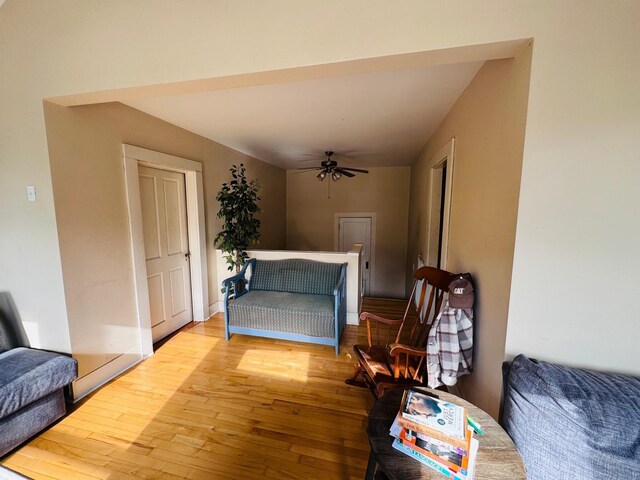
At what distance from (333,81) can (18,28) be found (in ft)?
7.09

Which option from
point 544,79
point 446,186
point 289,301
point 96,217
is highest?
point 544,79

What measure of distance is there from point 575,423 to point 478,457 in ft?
1.22

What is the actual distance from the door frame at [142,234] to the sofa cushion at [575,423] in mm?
2937

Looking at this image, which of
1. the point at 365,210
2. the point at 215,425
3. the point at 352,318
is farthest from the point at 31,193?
the point at 365,210

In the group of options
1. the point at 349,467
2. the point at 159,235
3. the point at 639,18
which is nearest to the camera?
the point at 639,18

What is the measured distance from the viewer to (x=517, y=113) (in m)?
Answer: 1.18

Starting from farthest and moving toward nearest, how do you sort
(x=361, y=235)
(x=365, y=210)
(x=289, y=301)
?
(x=361, y=235)
(x=365, y=210)
(x=289, y=301)

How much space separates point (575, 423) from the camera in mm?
933

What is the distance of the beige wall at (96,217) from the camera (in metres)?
1.88

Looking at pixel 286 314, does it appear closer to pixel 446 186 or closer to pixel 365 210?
pixel 446 186

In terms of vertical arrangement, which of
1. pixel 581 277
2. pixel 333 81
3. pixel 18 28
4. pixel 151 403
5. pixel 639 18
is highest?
pixel 18 28

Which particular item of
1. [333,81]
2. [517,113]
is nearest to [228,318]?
[333,81]

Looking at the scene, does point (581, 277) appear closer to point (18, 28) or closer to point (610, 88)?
point (610, 88)

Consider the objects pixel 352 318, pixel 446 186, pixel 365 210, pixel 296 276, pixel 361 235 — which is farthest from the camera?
pixel 361 235
